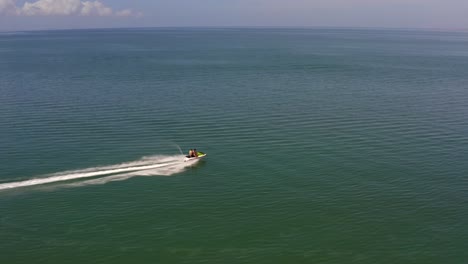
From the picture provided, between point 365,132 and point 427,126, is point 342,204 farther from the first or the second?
point 427,126

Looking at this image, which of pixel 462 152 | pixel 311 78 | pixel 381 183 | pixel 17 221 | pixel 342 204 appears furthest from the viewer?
pixel 311 78

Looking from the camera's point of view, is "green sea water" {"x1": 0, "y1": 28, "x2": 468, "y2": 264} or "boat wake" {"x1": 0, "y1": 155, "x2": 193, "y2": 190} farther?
"boat wake" {"x1": 0, "y1": 155, "x2": 193, "y2": 190}

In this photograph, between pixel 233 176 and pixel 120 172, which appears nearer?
pixel 120 172

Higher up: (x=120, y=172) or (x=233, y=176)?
(x=120, y=172)

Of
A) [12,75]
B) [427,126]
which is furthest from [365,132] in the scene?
[12,75]
